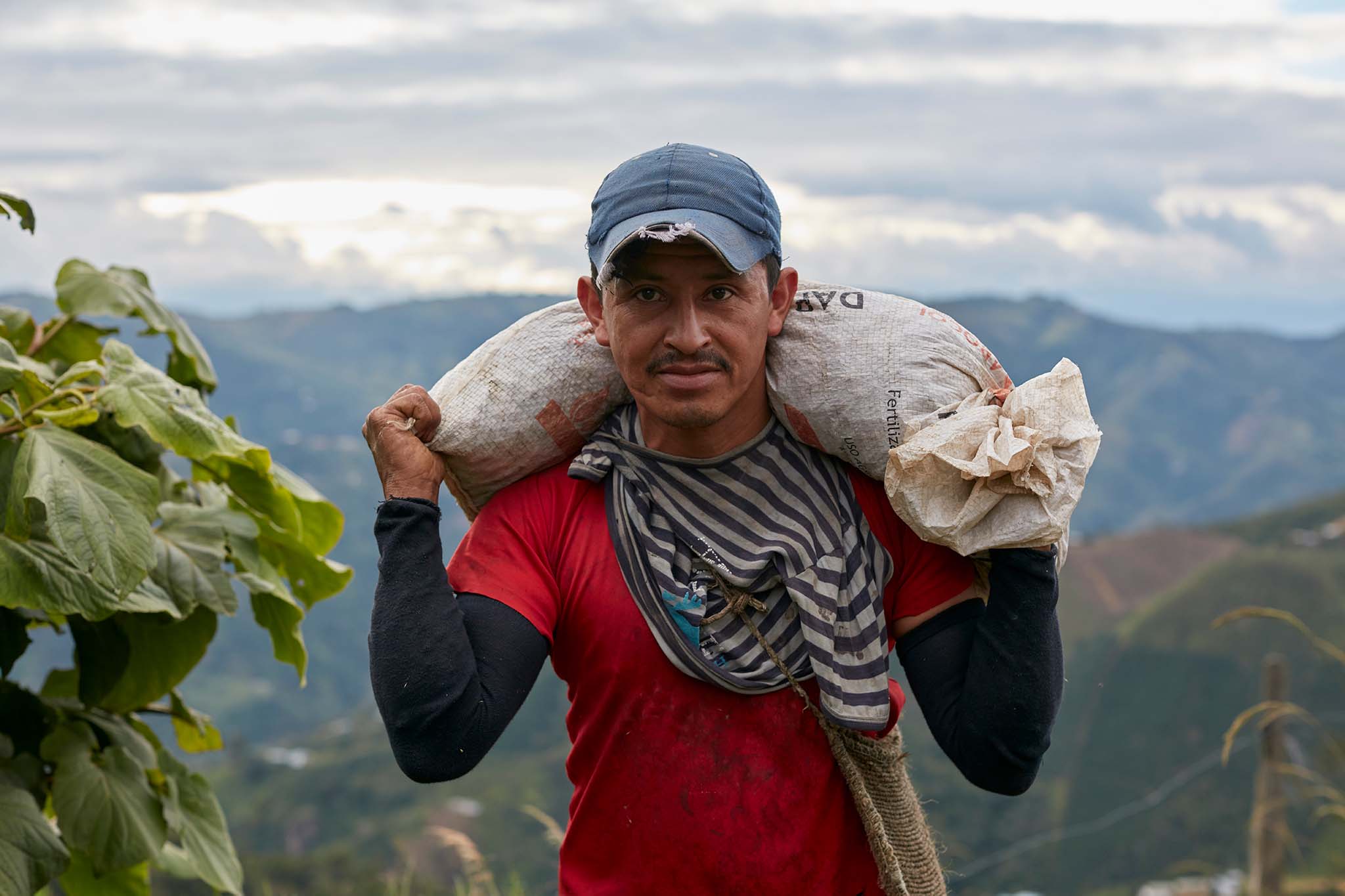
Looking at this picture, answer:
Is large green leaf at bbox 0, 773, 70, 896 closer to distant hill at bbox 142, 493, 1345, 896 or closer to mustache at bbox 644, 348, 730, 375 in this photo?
mustache at bbox 644, 348, 730, 375

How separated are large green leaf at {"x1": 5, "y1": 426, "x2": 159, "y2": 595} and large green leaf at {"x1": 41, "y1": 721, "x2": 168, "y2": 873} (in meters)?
0.48

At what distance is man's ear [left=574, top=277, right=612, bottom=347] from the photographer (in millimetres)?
2303

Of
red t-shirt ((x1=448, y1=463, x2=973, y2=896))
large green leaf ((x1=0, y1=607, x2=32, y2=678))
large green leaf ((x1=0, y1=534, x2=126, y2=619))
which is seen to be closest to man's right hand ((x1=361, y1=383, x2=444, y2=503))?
red t-shirt ((x1=448, y1=463, x2=973, y2=896))

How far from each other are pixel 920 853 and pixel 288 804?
274 feet

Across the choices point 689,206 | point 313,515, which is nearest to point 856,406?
point 689,206

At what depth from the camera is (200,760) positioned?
107 meters

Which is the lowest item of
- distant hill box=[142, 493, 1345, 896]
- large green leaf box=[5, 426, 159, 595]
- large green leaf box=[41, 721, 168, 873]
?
distant hill box=[142, 493, 1345, 896]

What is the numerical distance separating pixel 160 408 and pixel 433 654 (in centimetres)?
67

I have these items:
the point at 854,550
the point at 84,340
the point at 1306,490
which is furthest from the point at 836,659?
the point at 1306,490

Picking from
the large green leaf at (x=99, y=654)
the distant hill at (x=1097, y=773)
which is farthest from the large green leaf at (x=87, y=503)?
the distant hill at (x=1097, y=773)

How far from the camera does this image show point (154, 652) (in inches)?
101

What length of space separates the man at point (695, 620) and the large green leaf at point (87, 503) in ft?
1.27

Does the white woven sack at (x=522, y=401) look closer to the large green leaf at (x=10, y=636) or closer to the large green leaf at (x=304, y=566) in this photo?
the large green leaf at (x=304, y=566)

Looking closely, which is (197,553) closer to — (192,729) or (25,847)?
(25,847)
